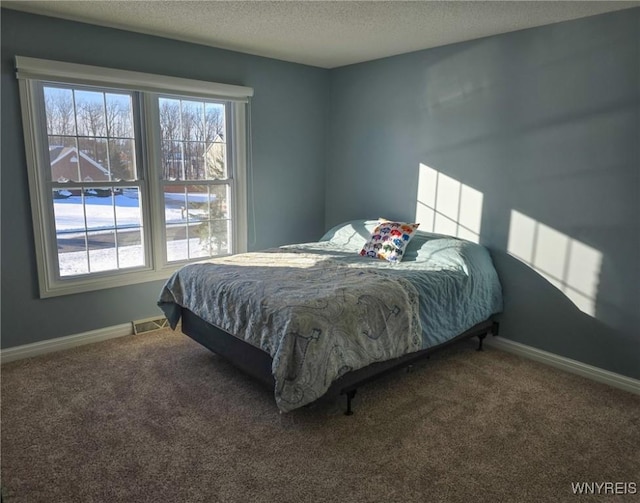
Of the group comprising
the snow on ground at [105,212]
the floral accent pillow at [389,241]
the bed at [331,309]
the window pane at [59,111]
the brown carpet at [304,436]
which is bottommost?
the brown carpet at [304,436]

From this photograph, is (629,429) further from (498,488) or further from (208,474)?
(208,474)

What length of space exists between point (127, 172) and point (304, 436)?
8.19 feet

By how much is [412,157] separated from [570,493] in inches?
111

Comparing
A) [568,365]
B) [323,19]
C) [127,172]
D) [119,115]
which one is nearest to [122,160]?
[127,172]

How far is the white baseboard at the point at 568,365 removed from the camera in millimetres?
2963

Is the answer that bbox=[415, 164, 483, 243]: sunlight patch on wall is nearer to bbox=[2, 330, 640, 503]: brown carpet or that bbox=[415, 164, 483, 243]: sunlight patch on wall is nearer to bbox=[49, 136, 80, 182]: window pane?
bbox=[2, 330, 640, 503]: brown carpet

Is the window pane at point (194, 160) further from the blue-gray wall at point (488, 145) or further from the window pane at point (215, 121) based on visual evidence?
the blue-gray wall at point (488, 145)

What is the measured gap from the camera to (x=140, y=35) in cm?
352

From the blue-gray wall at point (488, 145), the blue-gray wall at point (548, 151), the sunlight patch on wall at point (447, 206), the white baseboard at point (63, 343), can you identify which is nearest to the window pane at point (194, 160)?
the blue-gray wall at point (488, 145)

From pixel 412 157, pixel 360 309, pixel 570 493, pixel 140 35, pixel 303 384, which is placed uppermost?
pixel 140 35

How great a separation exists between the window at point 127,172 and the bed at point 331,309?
26.9 inches

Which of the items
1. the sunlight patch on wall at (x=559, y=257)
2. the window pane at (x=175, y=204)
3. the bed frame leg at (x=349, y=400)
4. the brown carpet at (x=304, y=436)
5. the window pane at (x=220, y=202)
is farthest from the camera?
the window pane at (x=220, y=202)

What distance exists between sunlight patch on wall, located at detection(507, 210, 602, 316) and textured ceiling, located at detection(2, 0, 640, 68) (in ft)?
4.44

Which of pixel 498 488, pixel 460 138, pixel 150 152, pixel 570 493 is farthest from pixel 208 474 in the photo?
pixel 460 138
